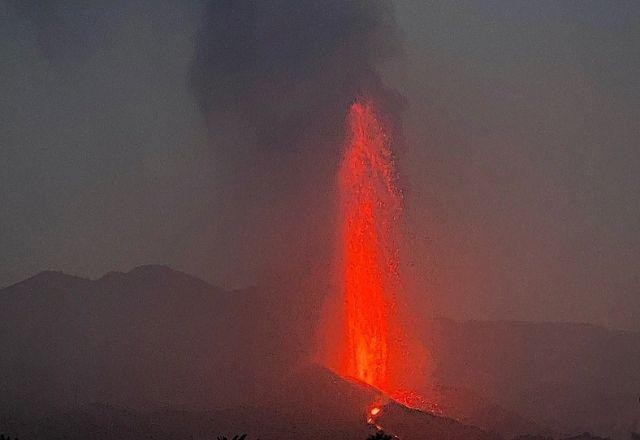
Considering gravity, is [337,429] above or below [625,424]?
below

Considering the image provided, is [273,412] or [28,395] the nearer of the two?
[273,412]

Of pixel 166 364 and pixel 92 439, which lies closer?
pixel 92 439

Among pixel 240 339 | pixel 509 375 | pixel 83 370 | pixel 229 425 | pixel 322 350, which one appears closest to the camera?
pixel 229 425

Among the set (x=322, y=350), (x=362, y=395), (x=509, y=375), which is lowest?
(x=362, y=395)

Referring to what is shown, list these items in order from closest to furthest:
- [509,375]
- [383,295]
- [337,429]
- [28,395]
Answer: [337,429] < [383,295] < [28,395] < [509,375]

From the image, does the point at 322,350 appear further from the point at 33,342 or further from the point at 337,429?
the point at 33,342

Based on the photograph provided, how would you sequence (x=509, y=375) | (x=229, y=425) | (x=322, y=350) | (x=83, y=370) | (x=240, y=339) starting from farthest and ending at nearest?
(x=509, y=375)
(x=240, y=339)
(x=83, y=370)
(x=322, y=350)
(x=229, y=425)

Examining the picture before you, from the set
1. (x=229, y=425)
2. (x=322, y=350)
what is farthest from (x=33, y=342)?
(x=229, y=425)

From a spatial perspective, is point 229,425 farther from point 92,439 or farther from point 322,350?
point 322,350

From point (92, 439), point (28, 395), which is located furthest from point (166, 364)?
point (92, 439)
